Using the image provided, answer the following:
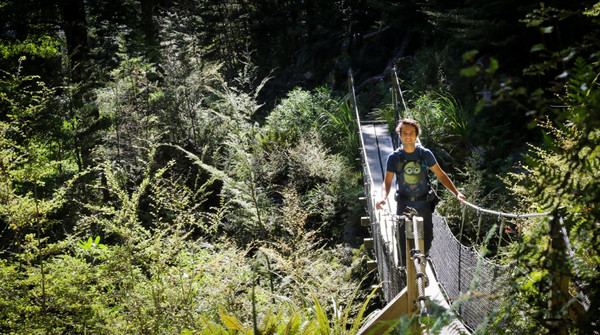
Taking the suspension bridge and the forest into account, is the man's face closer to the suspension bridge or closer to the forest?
the suspension bridge

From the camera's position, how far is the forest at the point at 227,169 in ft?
9.75

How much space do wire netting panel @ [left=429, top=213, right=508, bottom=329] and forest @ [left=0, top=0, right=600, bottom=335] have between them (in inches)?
8.1

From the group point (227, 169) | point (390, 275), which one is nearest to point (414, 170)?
point (390, 275)

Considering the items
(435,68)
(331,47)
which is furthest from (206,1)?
(435,68)

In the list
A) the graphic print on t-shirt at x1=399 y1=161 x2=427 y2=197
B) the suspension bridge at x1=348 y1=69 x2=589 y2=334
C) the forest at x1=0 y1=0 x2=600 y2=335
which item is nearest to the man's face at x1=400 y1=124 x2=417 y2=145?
the graphic print on t-shirt at x1=399 y1=161 x2=427 y2=197

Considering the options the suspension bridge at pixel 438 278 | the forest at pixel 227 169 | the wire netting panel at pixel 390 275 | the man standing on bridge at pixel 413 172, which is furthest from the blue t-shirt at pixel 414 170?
the forest at pixel 227 169

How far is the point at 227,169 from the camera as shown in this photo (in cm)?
764

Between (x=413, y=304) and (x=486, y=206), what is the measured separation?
3692mm

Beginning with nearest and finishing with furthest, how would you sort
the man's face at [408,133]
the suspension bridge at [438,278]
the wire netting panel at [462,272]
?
the suspension bridge at [438,278], the wire netting panel at [462,272], the man's face at [408,133]

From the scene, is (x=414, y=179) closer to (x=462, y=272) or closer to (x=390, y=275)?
(x=390, y=275)

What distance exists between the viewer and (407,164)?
3.63 meters

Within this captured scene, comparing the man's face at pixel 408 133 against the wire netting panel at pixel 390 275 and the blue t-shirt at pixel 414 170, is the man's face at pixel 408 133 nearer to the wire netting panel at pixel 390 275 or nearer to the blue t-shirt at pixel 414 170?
the blue t-shirt at pixel 414 170

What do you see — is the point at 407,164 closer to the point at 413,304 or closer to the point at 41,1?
the point at 413,304

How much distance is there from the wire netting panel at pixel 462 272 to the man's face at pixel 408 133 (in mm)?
694
